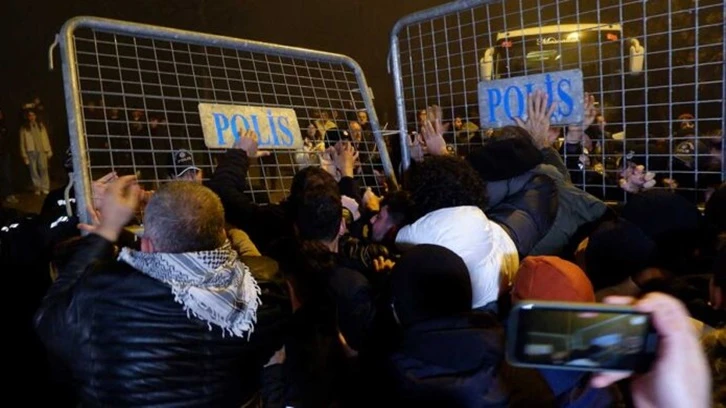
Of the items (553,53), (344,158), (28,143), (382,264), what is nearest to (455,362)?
(382,264)

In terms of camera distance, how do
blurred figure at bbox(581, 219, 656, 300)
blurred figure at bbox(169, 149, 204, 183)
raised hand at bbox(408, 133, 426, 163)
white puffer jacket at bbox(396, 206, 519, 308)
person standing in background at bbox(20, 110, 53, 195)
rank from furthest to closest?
person standing in background at bbox(20, 110, 53, 195) < raised hand at bbox(408, 133, 426, 163) < blurred figure at bbox(169, 149, 204, 183) < blurred figure at bbox(581, 219, 656, 300) < white puffer jacket at bbox(396, 206, 519, 308)

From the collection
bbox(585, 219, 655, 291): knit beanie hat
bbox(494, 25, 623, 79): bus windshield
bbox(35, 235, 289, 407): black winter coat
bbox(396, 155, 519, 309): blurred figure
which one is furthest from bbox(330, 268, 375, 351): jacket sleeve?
bbox(494, 25, 623, 79): bus windshield

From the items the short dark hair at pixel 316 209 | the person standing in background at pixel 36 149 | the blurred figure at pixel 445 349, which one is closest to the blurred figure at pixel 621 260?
the blurred figure at pixel 445 349

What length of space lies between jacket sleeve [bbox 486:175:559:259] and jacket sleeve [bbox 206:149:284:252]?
4.00 feet

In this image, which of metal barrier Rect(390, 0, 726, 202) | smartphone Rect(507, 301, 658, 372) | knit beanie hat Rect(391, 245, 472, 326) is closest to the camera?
smartphone Rect(507, 301, 658, 372)

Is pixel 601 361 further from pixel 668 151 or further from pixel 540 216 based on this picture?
pixel 668 151

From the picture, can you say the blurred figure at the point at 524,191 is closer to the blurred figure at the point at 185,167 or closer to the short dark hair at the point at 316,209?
the short dark hair at the point at 316,209

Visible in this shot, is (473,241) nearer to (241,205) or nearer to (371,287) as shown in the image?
(371,287)

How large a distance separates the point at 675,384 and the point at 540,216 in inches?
76.6

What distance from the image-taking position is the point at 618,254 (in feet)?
8.23

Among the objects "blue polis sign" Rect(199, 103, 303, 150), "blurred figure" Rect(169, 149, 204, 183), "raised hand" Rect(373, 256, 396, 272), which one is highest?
"blue polis sign" Rect(199, 103, 303, 150)

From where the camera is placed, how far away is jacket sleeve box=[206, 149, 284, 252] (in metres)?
3.06

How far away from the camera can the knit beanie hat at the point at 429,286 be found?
1.97 meters

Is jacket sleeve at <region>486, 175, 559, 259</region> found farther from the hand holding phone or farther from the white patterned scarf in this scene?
the hand holding phone
